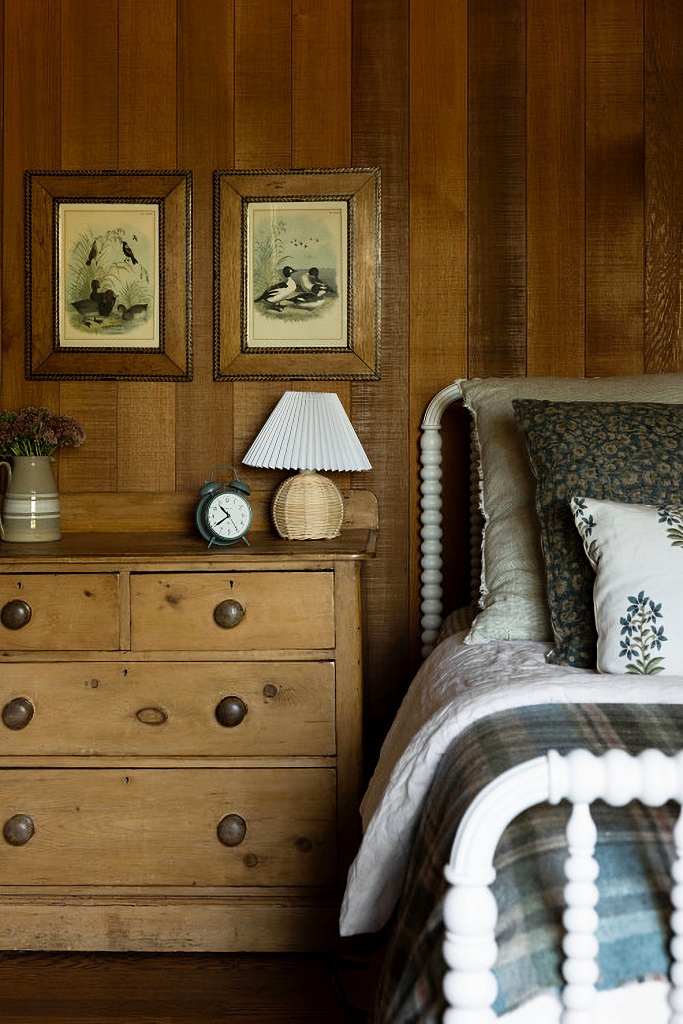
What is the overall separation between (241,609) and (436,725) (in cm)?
71

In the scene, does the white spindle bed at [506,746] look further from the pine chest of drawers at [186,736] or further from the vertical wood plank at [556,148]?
the vertical wood plank at [556,148]

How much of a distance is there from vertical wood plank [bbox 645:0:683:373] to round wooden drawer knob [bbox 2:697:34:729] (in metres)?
1.63

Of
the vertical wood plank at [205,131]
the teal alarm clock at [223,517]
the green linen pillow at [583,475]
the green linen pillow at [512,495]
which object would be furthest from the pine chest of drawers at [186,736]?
the vertical wood plank at [205,131]

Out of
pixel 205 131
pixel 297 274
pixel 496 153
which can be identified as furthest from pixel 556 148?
pixel 205 131

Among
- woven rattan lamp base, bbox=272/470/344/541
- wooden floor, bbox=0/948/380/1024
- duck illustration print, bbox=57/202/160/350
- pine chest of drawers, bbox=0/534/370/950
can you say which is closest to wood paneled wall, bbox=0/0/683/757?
duck illustration print, bbox=57/202/160/350

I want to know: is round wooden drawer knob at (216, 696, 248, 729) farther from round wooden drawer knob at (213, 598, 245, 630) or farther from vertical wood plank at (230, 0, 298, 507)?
vertical wood plank at (230, 0, 298, 507)

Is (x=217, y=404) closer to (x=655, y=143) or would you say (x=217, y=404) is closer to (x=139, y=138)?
(x=139, y=138)

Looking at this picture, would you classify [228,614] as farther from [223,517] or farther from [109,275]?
[109,275]

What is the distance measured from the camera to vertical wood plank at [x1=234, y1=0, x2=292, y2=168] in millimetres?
2422

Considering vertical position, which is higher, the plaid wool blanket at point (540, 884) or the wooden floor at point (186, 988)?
the plaid wool blanket at point (540, 884)

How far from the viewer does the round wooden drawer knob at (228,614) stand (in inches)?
77.2

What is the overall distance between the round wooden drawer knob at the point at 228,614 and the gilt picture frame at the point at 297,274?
2.31 feet

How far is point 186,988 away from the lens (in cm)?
189

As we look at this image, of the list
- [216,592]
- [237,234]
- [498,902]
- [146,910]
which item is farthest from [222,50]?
[498,902]
